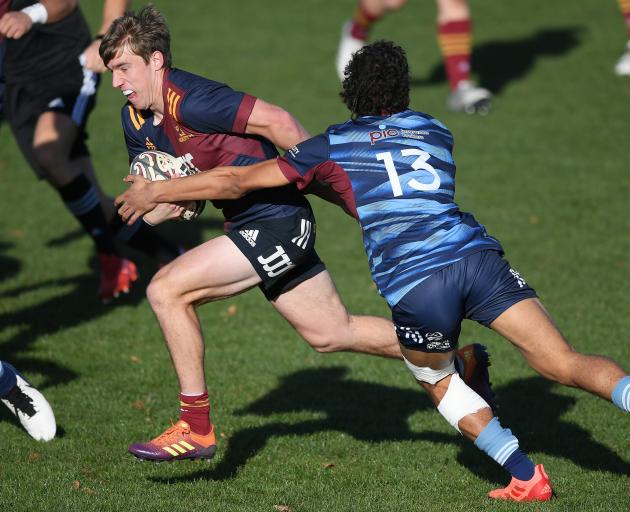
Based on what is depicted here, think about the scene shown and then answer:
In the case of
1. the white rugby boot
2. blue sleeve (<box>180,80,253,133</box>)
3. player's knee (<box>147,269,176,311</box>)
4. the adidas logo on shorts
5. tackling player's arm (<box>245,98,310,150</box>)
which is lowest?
the white rugby boot

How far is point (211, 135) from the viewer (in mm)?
5363

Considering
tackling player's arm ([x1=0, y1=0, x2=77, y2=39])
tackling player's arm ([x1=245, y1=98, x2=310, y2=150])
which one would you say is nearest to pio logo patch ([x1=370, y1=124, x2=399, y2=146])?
tackling player's arm ([x1=245, y1=98, x2=310, y2=150])

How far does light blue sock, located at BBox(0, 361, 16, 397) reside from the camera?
5.98 m

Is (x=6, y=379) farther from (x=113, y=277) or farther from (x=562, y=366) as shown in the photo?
(x=562, y=366)

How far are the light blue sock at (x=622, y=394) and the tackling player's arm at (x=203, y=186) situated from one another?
1.80m

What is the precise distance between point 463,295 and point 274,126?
1.31m

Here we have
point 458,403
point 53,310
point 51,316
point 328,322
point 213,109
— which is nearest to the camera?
point 458,403

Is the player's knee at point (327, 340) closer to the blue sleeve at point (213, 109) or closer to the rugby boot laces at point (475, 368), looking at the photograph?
the rugby boot laces at point (475, 368)

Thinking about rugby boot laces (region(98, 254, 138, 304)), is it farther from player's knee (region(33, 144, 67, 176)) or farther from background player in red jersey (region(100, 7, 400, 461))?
background player in red jersey (region(100, 7, 400, 461))

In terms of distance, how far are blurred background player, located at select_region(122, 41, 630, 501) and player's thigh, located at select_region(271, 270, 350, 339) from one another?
0.78m

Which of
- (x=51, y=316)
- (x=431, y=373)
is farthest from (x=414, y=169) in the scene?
(x=51, y=316)

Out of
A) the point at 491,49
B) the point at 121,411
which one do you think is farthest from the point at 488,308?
the point at 491,49

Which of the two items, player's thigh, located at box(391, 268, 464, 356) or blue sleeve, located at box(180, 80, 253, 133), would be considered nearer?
player's thigh, located at box(391, 268, 464, 356)

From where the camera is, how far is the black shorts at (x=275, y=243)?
17.6ft
